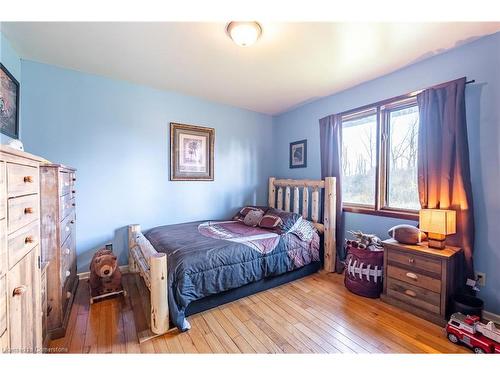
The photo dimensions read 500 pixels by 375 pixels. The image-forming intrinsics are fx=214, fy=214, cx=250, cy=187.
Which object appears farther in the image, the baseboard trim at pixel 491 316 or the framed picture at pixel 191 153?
the framed picture at pixel 191 153

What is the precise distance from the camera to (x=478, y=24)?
163 cm

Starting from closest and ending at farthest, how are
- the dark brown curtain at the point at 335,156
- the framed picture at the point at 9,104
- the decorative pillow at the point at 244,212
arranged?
the framed picture at the point at 9,104, the dark brown curtain at the point at 335,156, the decorative pillow at the point at 244,212

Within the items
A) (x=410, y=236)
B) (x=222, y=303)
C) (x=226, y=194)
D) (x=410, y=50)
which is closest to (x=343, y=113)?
(x=410, y=50)

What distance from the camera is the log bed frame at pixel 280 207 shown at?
1606 millimetres

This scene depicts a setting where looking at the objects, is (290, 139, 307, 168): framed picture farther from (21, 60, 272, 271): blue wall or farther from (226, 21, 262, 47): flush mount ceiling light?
(226, 21, 262, 47): flush mount ceiling light

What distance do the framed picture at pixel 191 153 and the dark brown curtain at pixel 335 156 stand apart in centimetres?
167

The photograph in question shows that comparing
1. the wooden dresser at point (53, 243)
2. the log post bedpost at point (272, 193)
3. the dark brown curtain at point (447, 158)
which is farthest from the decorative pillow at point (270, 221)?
Result: the wooden dresser at point (53, 243)

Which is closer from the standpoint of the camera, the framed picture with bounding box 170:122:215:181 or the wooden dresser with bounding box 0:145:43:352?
the wooden dresser with bounding box 0:145:43:352

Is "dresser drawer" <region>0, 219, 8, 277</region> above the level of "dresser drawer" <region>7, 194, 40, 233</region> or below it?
below

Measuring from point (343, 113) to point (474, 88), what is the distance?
121 centimetres

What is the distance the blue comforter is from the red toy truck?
1304mm

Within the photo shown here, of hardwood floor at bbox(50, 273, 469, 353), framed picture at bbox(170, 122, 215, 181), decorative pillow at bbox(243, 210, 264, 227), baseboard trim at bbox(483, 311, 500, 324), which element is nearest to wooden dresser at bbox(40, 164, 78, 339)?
hardwood floor at bbox(50, 273, 469, 353)

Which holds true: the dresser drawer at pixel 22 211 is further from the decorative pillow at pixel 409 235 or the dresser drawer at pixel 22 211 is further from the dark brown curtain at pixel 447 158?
the dark brown curtain at pixel 447 158

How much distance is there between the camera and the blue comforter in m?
1.72
